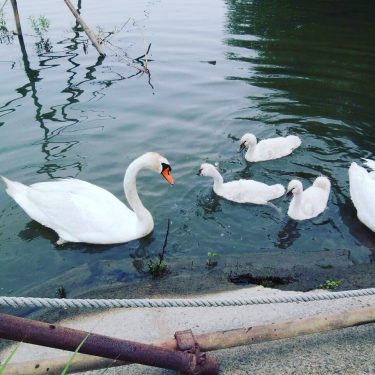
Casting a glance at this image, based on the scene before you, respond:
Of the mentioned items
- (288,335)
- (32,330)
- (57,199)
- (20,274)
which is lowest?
(20,274)

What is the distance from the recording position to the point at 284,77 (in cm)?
1154

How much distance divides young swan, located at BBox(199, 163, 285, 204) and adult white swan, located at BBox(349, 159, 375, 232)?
998 millimetres

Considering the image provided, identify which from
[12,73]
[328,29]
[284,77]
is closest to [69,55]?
[12,73]

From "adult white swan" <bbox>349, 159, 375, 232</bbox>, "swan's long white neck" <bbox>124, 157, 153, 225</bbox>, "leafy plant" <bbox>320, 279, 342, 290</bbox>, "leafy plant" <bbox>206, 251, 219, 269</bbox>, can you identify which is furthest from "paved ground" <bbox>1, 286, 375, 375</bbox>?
"adult white swan" <bbox>349, 159, 375, 232</bbox>

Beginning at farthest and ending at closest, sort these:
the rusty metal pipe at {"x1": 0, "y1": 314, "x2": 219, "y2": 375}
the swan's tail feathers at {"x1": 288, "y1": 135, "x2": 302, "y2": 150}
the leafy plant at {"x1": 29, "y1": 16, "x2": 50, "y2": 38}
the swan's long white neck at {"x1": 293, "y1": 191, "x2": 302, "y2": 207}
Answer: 1. the leafy plant at {"x1": 29, "y1": 16, "x2": 50, "y2": 38}
2. the swan's tail feathers at {"x1": 288, "y1": 135, "x2": 302, "y2": 150}
3. the swan's long white neck at {"x1": 293, "y1": 191, "x2": 302, "y2": 207}
4. the rusty metal pipe at {"x1": 0, "y1": 314, "x2": 219, "y2": 375}

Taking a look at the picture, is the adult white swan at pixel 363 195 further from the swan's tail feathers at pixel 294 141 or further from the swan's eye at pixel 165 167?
the swan's eye at pixel 165 167

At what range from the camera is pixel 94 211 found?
19.4 feet

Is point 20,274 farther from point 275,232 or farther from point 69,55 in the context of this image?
point 69,55

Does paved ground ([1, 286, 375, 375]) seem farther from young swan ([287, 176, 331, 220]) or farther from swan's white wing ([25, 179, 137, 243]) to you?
young swan ([287, 176, 331, 220])

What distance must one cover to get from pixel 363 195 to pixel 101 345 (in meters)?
4.65

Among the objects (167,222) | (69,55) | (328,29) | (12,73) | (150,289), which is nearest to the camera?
(150,289)

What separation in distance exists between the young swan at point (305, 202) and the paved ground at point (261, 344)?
70.3 inches

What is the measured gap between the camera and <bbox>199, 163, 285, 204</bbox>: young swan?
6.62m

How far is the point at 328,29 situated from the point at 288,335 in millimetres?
14805
